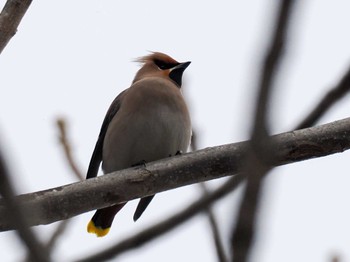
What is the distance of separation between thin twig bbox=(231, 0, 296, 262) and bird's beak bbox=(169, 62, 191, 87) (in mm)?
4930

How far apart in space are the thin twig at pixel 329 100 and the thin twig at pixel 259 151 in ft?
0.99

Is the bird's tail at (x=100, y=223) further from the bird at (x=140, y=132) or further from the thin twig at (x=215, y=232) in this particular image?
the thin twig at (x=215, y=232)

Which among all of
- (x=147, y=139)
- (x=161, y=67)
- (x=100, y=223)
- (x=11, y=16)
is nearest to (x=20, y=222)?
(x=11, y=16)

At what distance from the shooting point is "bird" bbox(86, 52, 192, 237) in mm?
4824

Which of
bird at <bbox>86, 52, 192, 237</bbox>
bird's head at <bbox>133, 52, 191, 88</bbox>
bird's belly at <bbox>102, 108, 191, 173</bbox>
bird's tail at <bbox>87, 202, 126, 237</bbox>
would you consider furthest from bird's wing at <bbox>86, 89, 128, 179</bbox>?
bird's head at <bbox>133, 52, 191, 88</bbox>

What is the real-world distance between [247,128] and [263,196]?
10 cm

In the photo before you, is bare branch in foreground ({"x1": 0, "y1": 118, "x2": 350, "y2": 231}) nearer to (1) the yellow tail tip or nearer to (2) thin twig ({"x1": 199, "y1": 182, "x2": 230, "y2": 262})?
(1) the yellow tail tip

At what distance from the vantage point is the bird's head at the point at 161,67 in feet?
19.4

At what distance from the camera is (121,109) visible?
5.21m

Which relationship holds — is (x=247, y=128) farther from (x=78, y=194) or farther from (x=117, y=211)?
(x=117, y=211)

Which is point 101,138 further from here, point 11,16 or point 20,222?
point 20,222

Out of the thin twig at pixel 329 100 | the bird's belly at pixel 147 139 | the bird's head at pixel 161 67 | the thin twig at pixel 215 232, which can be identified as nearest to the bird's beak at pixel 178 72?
the bird's head at pixel 161 67

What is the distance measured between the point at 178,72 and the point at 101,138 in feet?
3.23

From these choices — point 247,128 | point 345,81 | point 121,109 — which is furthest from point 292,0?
point 121,109
